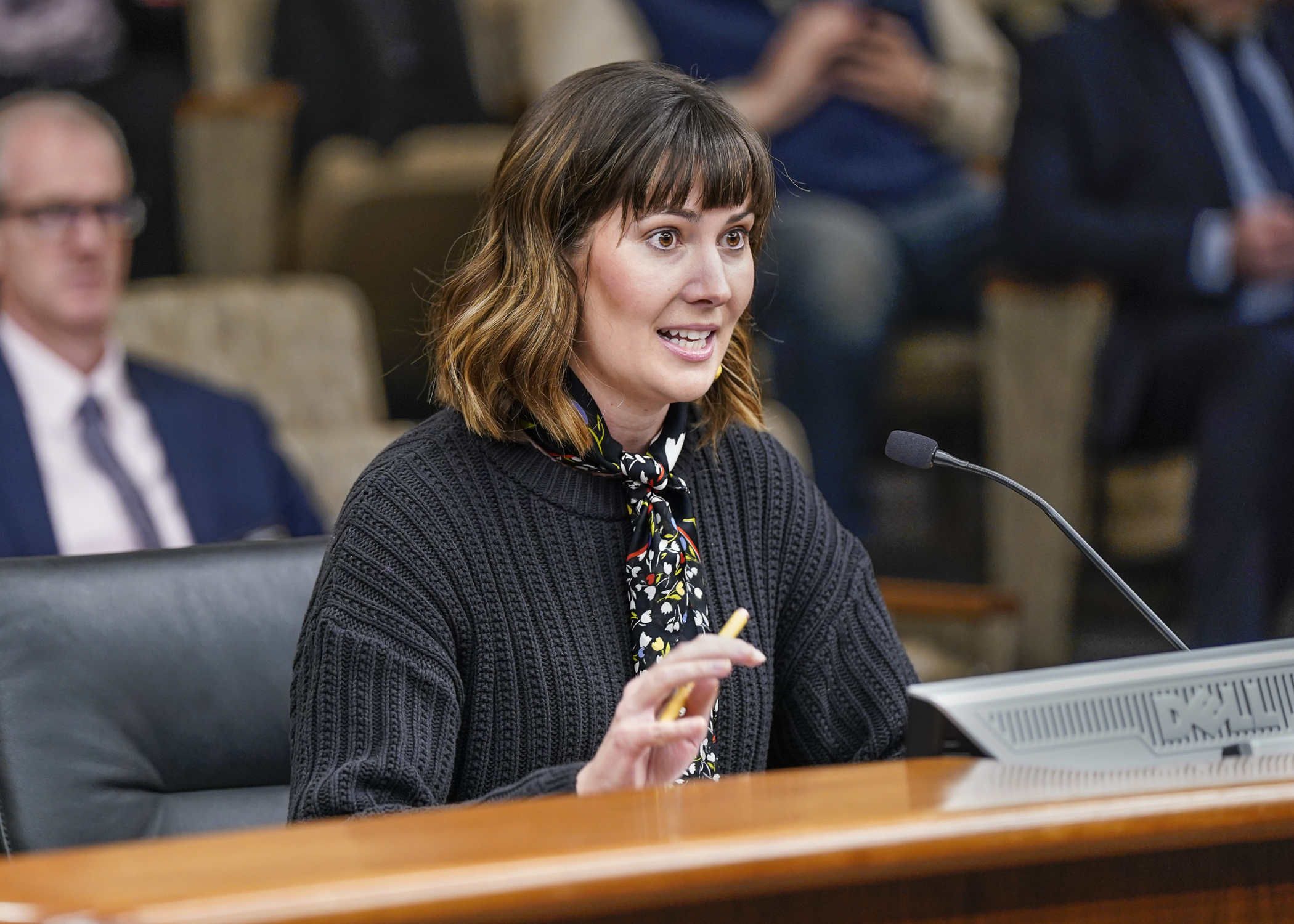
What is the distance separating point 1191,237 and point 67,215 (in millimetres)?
1815

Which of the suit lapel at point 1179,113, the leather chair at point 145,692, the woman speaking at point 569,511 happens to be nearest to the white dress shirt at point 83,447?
the leather chair at point 145,692

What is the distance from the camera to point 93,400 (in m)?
2.13

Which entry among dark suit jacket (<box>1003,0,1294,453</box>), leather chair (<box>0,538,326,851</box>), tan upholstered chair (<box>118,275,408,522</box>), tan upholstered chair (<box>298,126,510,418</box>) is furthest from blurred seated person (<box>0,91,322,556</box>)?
dark suit jacket (<box>1003,0,1294,453</box>)

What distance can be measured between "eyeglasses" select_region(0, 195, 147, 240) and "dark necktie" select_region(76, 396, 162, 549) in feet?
0.85

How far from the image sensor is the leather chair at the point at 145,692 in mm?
1091

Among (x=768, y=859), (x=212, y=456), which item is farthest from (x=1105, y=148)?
(x=768, y=859)

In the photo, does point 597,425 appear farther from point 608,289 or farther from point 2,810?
point 2,810

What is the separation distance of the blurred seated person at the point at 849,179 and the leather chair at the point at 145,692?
1.41 m

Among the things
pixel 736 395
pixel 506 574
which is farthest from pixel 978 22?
pixel 506 574

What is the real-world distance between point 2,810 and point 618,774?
0.50 metres

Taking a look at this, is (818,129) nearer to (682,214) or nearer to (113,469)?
(113,469)

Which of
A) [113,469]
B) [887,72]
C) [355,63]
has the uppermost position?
[355,63]

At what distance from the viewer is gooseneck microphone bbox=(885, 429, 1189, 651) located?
101cm

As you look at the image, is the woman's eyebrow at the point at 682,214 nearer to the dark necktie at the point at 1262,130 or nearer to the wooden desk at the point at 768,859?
the wooden desk at the point at 768,859
